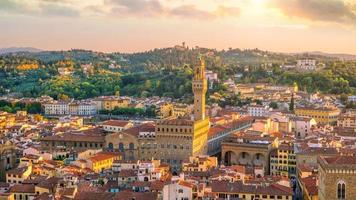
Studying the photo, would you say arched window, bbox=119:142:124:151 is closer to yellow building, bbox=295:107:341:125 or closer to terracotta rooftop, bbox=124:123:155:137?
terracotta rooftop, bbox=124:123:155:137

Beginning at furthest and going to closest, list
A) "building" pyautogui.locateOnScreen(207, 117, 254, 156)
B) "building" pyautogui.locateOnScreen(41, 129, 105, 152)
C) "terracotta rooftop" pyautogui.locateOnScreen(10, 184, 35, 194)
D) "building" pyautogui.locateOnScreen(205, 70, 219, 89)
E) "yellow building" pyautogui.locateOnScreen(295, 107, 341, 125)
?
1. "building" pyautogui.locateOnScreen(205, 70, 219, 89)
2. "yellow building" pyautogui.locateOnScreen(295, 107, 341, 125)
3. "building" pyautogui.locateOnScreen(207, 117, 254, 156)
4. "building" pyautogui.locateOnScreen(41, 129, 105, 152)
5. "terracotta rooftop" pyautogui.locateOnScreen(10, 184, 35, 194)

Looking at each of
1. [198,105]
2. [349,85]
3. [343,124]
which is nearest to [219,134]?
[198,105]

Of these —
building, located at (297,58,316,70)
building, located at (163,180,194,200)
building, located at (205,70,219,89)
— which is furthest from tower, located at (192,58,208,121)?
building, located at (297,58,316,70)

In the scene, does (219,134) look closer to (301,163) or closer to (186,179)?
(301,163)

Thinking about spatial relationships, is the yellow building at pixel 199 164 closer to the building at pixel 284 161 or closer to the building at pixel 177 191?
the building at pixel 284 161

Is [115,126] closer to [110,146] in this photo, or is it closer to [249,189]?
[110,146]

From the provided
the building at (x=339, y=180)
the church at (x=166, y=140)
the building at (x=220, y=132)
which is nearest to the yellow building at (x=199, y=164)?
the church at (x=166, y=140)
